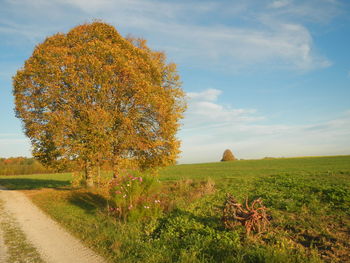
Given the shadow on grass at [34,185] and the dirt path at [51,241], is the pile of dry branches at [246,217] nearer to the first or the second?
the dirt path at [51,241]

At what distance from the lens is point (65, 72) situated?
15938 millimetres

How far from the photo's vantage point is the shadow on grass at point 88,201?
46.3ft

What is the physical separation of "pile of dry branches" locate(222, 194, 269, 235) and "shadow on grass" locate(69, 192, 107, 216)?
26.9ft

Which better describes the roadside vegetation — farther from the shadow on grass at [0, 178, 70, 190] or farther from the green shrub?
the shadow on grass at [0, 178, 70, 190]

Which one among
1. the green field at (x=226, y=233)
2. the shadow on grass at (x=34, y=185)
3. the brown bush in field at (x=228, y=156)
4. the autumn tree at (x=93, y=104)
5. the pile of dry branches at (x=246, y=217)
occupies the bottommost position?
the shadow on grass at (x=34, y=185)

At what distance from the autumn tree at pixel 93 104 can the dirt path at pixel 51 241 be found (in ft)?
15.4

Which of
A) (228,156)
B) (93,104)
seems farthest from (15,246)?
(228,156)

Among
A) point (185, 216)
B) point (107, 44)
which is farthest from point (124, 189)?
point (107, 44)

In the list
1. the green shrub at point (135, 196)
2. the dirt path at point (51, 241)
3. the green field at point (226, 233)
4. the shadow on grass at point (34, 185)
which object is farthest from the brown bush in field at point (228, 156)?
the dirt path at point (51, 241)

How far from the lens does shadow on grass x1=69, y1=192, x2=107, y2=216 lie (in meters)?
14.1

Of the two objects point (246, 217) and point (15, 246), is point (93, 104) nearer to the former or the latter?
point (15, 246)

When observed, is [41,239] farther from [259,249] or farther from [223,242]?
[259,249]

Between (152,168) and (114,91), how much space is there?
22.3 feet

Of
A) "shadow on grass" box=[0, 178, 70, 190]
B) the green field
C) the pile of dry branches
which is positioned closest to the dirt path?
the green field
